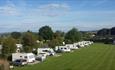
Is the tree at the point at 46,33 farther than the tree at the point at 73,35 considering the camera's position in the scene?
Yes

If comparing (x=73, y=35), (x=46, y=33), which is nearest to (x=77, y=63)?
(x=73, y=35)

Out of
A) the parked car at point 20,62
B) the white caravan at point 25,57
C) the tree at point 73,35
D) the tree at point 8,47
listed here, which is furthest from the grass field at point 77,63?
the tree at point 73,35

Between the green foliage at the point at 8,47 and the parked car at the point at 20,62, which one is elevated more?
the green foliage at the point at 8,47

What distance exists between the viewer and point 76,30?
125m

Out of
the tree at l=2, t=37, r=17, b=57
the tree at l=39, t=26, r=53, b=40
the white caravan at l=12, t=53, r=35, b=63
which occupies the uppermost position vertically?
the tree at l=39, t=26, r=53, b=40

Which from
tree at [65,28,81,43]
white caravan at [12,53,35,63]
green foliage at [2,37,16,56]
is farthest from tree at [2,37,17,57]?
tree at [65,28,81,43]

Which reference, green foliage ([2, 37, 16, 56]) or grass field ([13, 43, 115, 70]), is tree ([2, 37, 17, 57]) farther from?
grass field ([13, 43, 115, 70])

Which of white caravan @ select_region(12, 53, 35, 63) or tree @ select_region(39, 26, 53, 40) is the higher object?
tree @ select_region(39, 26, 53, 40)

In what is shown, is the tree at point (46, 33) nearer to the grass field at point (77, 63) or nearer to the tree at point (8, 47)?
the tree at point (8, 47)

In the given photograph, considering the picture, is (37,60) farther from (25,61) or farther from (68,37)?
(68,37)

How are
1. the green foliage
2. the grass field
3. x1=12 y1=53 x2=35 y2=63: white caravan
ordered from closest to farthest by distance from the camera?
the grass field, x1=12 y1=53 x2=35 y2=63: white caravan, the green foliage

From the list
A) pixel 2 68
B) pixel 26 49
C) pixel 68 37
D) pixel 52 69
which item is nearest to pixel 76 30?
pixel 68 37

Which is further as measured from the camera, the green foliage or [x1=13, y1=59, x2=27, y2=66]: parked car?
the green foliage

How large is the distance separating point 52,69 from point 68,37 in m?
86.7
